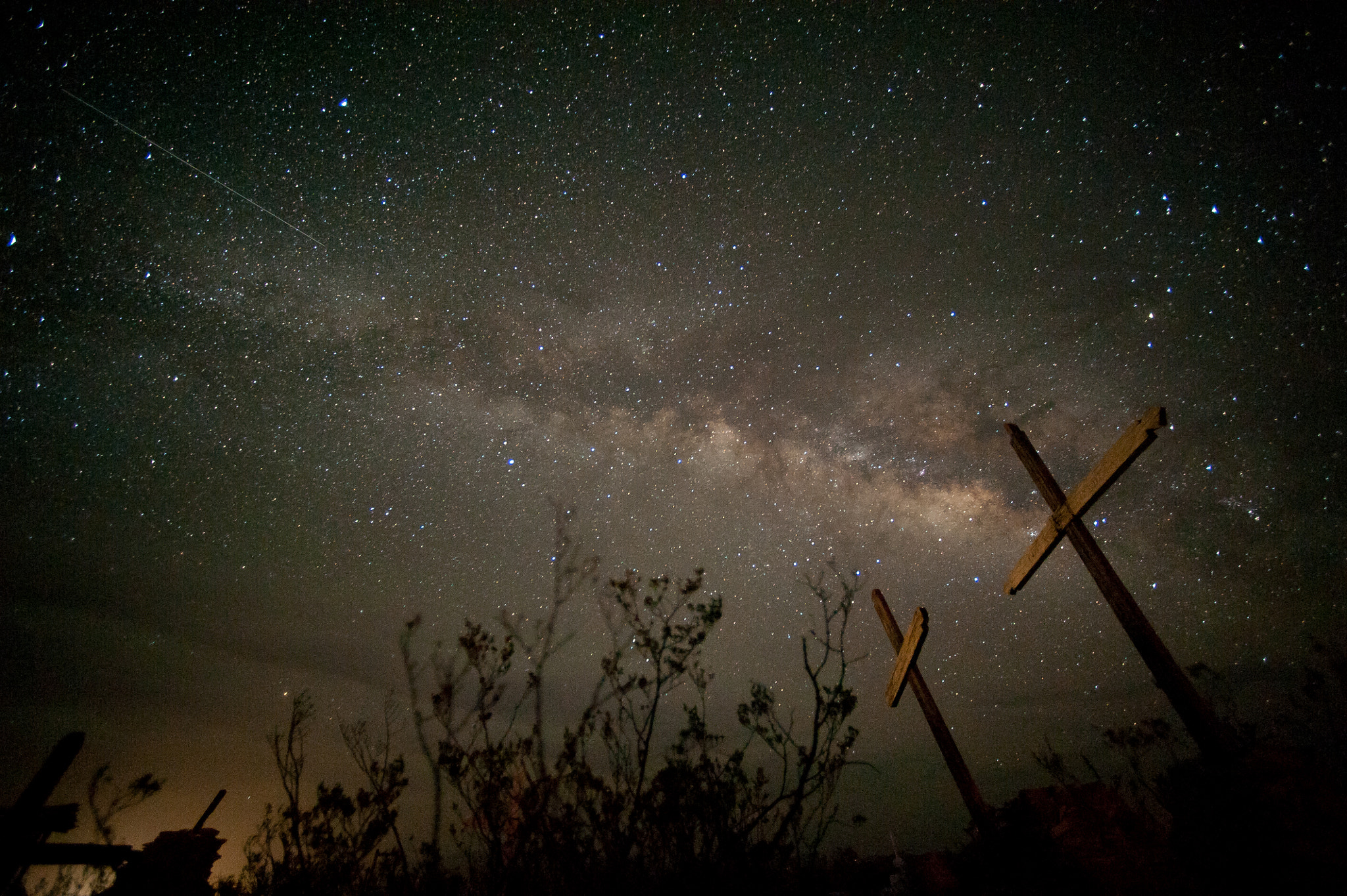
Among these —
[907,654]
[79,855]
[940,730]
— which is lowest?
[940,730]

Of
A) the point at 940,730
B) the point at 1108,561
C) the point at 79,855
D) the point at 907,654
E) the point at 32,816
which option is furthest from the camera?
the point at 940,730

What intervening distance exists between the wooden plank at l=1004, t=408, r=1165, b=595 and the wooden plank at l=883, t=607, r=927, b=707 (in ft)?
4.69

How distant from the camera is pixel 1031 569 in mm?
6008

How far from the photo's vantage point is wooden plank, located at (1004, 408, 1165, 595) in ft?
13.9

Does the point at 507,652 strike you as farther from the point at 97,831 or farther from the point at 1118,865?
the point at 97,831

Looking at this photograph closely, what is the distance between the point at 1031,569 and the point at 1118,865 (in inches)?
214

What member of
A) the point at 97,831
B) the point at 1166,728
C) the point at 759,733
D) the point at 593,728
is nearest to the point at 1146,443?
the point at 759,733

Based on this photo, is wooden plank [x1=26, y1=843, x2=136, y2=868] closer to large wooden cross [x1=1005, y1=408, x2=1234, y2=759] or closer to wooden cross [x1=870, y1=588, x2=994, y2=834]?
wooden cross [x1=870, y1=588, x2=994, y2=834]

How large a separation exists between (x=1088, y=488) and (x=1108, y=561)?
0.78 m

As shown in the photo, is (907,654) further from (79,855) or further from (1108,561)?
(79,855)

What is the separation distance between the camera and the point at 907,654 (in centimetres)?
658

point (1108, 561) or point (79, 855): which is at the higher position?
point (79, 855)

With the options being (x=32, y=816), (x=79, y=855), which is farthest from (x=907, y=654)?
(x=79, y=855)

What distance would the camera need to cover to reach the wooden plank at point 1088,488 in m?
4.25
